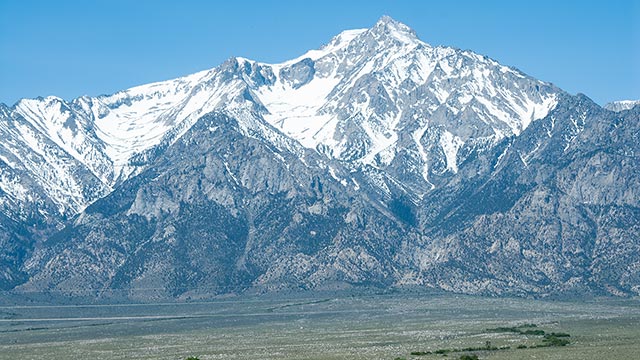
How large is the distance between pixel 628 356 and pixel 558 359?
382 inches

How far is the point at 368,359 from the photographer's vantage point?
188 m

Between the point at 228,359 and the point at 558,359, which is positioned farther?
the point at 228,359

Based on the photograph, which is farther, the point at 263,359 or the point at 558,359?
the point at 263,359

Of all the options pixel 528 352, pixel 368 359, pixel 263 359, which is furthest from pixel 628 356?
pixel 263 359

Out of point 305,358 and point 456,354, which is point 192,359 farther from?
point 456,354

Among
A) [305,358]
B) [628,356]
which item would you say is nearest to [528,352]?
[628,356]

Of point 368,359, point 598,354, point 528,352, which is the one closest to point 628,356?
point 598,354

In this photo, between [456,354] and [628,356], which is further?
[456,354]

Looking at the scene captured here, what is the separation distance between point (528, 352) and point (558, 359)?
16245mm

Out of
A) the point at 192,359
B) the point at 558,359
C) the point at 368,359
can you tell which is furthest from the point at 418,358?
the point at 192,359

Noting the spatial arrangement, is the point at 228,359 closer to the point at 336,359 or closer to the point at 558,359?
the point at 336,359

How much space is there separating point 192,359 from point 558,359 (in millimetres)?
51189

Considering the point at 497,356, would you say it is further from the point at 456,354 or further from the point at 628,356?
the point at 628,356

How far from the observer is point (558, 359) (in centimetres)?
18138
